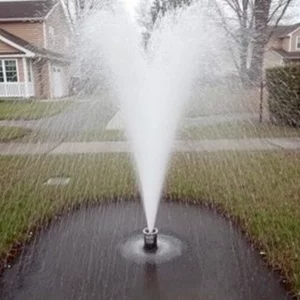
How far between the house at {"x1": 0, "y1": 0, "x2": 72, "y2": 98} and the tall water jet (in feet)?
66.7

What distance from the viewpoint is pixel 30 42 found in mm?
28609

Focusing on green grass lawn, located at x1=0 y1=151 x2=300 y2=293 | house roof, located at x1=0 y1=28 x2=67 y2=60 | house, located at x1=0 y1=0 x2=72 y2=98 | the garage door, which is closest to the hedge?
green grass lawn, located at x1=0 y1=151 x2=300 y2=293

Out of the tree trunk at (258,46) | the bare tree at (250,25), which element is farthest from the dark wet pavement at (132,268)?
the tree trunk at (258,46)

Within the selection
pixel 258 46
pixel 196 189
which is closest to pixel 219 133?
pixel 196 189

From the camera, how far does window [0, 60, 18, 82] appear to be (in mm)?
25797

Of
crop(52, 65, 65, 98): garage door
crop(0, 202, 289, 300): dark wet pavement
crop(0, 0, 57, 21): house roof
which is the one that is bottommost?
crop(52, 65, 65, 98): garage door

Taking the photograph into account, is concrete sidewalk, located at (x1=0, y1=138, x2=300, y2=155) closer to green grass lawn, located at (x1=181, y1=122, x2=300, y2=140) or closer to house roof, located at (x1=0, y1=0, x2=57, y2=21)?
green grass lawn, located at (x1=181, y1=122, x2=300, y2=140)

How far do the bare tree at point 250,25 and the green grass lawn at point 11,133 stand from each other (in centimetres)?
1100

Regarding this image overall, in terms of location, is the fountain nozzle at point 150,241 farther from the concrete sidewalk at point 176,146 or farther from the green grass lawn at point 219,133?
the green grass lawn at point 219,133

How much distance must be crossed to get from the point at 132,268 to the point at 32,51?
79.3 ft

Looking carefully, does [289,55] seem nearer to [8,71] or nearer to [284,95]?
[8,71]

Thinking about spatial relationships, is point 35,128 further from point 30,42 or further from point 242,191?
point 30,42

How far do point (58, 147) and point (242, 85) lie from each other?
1636cm

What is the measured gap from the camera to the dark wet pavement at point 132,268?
12.1 feet
